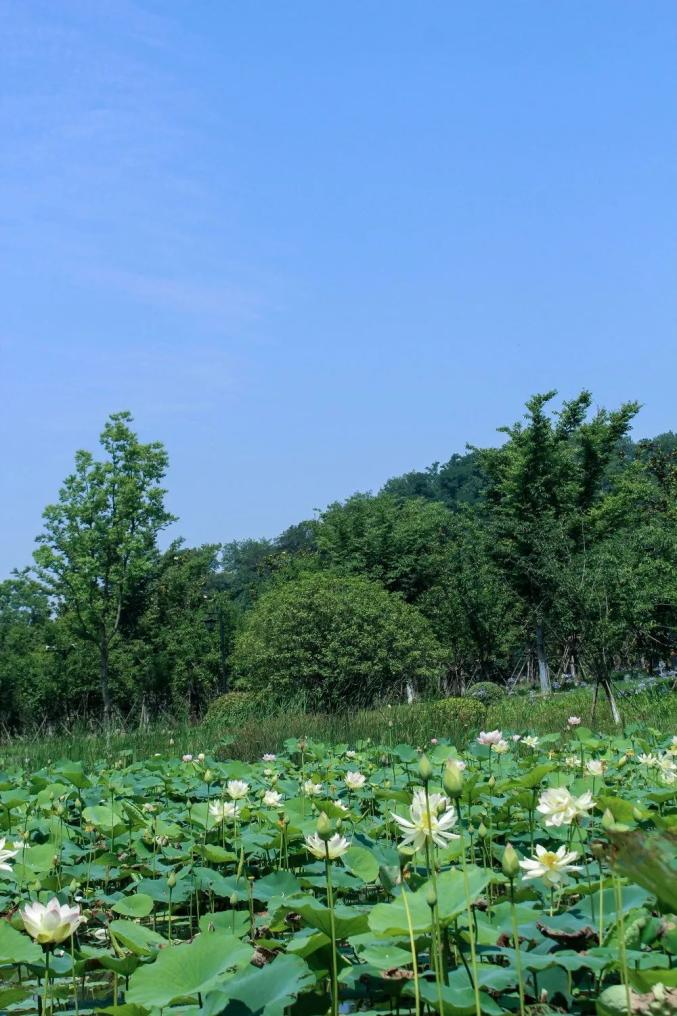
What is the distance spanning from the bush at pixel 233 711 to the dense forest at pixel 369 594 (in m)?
0.51

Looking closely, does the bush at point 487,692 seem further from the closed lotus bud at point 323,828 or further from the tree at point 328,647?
the closed lotus bud at point 323,828

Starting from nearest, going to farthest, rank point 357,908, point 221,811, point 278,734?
point 357,908 < point 221,811 < point 278,734

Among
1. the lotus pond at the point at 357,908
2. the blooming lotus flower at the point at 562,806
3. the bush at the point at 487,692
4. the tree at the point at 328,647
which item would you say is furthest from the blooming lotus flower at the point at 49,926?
the bush at the point at 487,692

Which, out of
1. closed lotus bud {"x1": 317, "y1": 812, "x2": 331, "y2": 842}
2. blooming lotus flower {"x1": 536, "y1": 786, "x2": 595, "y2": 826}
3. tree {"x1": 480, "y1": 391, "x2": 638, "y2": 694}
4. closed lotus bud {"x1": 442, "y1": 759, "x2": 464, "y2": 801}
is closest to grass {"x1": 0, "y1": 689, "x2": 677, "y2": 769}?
blooming lotus flower {"x1": 536, "y1": 786, "x2": 595, "y2": 826}

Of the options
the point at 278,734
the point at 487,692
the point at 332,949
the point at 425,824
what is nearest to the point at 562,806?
the point at 425,824

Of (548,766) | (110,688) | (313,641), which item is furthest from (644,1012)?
(110,688)

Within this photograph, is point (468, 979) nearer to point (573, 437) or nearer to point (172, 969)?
point (172, 969)

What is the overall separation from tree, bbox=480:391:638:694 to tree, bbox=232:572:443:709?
8.58 m

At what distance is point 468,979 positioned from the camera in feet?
5.37

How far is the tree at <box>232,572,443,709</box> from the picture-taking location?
18547 millimetres

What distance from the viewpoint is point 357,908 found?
7.48ft

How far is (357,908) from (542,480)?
28.2 metres

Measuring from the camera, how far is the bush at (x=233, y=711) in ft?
39.3

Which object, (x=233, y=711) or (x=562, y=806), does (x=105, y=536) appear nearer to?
(x=233, y=711)
